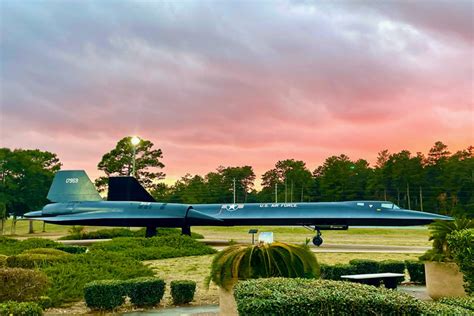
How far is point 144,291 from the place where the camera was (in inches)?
495

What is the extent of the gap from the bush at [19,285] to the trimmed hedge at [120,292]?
4.11ft

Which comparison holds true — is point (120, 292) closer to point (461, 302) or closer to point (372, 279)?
point (372, 279)

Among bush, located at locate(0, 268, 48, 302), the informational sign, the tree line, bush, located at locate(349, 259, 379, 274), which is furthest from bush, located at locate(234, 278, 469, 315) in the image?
the tree line

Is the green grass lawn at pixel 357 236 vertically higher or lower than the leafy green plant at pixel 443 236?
lower

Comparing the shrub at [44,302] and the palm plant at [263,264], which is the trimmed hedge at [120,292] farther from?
the palm plant at [263,264]

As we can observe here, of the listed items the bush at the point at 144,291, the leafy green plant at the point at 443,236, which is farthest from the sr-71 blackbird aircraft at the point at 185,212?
the bush at the point at 144,291

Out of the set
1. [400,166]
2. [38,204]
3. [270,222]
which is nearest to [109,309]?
[270,222]

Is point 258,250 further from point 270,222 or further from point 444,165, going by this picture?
point 444,165

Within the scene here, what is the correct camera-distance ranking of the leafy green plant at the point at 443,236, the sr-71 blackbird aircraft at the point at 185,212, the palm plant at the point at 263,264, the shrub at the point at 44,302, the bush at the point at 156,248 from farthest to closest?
the sr-71 blackbird aircraft at the point at 185,212
the bush at the point at 156,248
the leafy green plant at the point at 443,236
the shrub at the point at 44,302
the palm plant at the point at 263,264

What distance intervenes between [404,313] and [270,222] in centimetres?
3214

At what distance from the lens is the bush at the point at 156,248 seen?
1046 inches

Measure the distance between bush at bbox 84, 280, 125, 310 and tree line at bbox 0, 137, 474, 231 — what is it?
69.1 m

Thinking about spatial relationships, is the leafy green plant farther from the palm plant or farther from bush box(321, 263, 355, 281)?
the palm plant

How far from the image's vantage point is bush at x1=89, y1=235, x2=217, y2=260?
26562 mm
